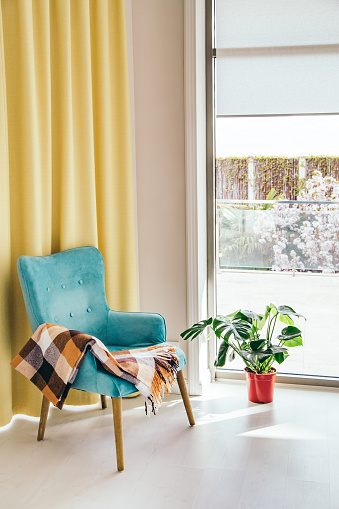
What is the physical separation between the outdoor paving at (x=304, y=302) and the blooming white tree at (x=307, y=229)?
0.27ft

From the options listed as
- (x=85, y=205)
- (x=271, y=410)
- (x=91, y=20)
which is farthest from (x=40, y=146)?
(x=271, y=410)

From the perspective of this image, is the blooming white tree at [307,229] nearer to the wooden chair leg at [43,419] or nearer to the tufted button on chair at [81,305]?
the tufted button on chair at [81,305]

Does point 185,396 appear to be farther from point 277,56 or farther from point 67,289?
point 277,56

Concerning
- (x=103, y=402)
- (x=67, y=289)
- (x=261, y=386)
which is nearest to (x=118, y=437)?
(x=103, y=402)

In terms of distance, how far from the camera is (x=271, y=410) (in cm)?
275

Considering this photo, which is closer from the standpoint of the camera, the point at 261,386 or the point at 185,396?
the point at 185,396

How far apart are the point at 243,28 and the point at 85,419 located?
2.27 meters

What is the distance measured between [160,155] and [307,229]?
93 centimetres

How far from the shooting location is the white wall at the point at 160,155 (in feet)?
9.51

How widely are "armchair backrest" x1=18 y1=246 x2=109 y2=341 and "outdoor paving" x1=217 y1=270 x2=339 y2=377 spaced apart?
2.69ft

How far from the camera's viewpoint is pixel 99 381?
218cm

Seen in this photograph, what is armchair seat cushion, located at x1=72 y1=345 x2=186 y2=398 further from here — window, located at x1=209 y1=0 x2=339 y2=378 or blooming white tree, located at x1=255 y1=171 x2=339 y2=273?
blooming white tree, located at x1=255 y1=171 x2=339 y2=273

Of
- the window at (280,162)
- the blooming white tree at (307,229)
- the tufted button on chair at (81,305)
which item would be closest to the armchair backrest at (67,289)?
the tufted button on chair at (81,305)

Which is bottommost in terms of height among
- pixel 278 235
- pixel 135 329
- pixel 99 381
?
pixel 99 381
